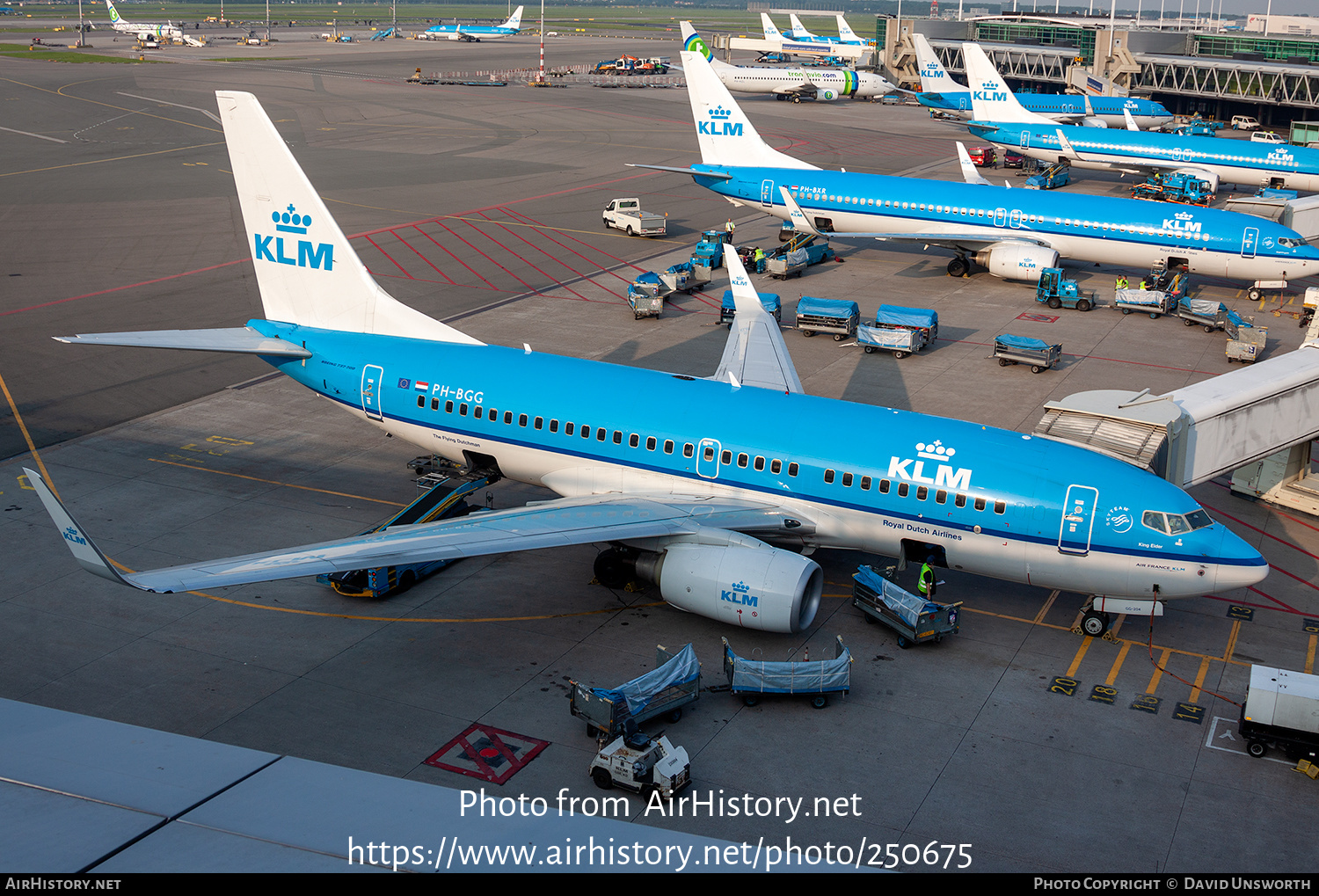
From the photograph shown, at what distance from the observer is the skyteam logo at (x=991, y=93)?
91.9 metres

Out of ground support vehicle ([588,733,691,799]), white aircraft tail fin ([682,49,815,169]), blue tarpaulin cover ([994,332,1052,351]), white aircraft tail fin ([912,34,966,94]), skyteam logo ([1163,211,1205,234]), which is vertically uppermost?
white aircraft tail fin ([912,34,966,94])

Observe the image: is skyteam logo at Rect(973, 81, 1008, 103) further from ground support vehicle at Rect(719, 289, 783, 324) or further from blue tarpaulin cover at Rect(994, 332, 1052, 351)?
blue tarpaulin cover at Rect(994, 332, 1052, 351)

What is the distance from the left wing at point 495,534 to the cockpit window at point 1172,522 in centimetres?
769

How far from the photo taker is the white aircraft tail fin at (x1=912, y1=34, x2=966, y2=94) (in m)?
112

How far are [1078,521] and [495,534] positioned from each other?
43.7ft

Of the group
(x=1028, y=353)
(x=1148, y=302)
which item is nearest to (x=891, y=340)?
(x=1028, y=353)

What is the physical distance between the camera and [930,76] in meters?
114

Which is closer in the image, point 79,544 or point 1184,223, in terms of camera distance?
point 79,544

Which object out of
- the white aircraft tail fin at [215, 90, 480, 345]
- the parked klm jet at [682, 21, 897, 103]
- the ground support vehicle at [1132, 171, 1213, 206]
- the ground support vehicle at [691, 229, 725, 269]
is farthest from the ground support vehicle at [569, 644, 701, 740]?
the parked klm jet at [682, 21, 897, 103]

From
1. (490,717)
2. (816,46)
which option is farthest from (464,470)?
(816,46)

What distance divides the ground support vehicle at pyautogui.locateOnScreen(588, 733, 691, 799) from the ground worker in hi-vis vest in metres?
8.98

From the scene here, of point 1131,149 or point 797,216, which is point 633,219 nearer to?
point 797,216

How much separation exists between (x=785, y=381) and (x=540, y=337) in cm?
1703
